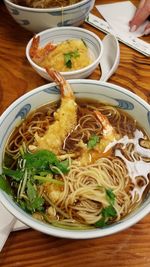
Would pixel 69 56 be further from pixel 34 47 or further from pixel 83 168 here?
pixel 83 168

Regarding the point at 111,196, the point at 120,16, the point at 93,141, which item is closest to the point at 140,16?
the point at 120,16

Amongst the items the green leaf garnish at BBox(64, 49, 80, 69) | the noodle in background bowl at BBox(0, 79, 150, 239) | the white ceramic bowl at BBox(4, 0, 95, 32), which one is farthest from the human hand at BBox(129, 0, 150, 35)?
the noodle in background bowl at BBox(0, 79, 150, 239)

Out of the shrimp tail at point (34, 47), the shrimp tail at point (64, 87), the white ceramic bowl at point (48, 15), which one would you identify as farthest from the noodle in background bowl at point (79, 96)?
the white ceramic bowl at point (48, 15)

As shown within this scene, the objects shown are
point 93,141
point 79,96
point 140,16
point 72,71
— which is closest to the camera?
point 93,141

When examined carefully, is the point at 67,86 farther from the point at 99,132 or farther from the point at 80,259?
the point at 80,259

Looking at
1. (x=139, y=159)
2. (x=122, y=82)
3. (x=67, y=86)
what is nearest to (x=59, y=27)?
(x=122, y=82)

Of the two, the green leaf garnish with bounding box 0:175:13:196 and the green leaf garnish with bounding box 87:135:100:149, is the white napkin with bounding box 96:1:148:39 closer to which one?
the green leaf garnish with bounding box 87:135:100:149
